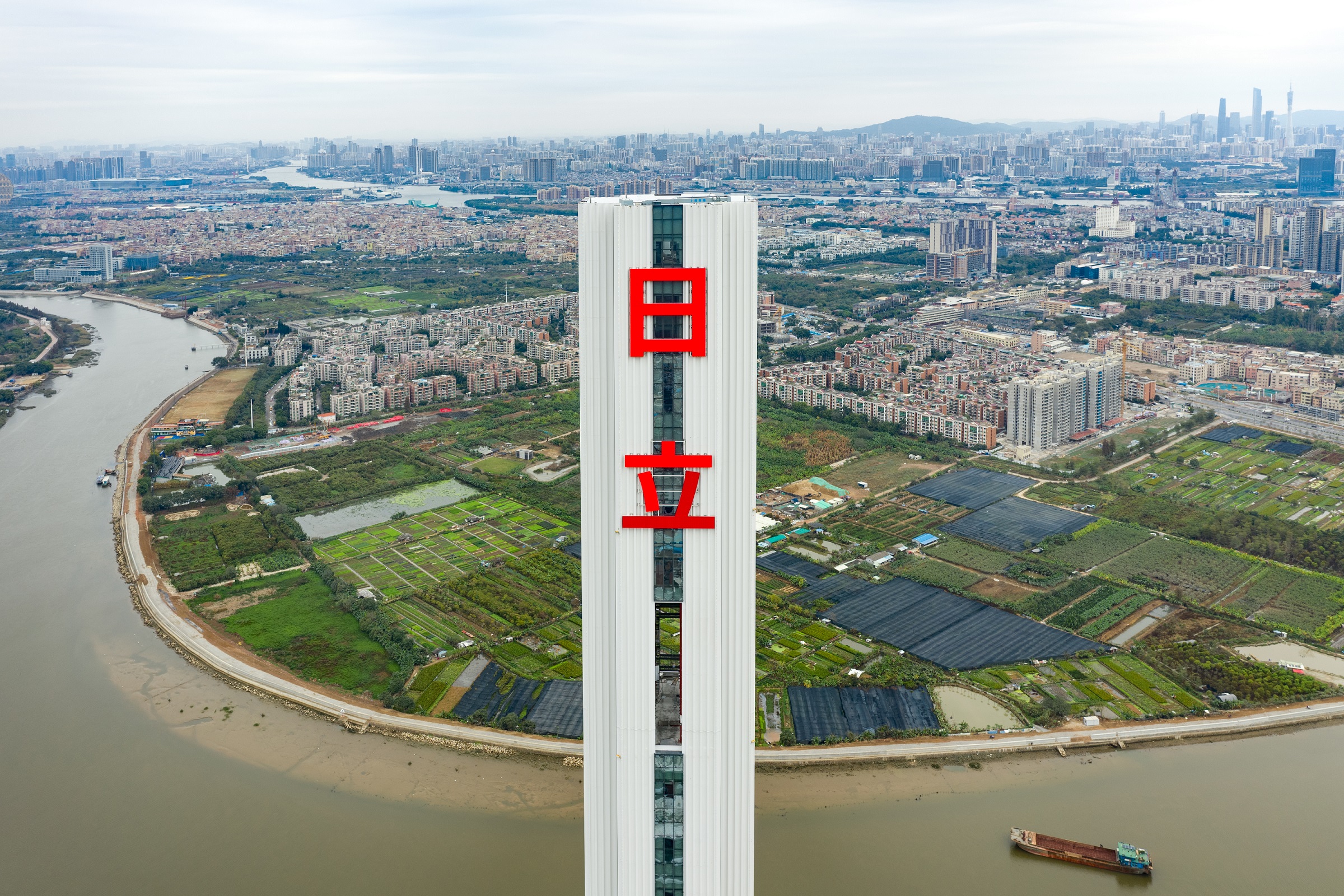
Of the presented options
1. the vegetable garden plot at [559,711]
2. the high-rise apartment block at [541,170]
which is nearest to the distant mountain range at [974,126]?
the high-rise apartment block at [541,170]

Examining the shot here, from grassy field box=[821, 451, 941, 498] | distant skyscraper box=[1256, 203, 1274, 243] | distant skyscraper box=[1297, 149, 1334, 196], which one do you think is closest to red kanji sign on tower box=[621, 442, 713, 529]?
grassy field box=[821, 451, 941, 498]

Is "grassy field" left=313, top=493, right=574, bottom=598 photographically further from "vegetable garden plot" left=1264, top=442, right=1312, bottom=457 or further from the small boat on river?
"vegetable garden plot" left=1264, top=442, right=1312, bottom=457

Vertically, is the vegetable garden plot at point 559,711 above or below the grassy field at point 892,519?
below

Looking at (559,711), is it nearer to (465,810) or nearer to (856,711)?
(465,810)

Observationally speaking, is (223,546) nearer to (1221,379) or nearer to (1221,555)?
(1221,555)

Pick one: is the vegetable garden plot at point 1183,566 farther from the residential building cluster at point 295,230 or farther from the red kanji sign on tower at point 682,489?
the residential building cluster at point 295,230

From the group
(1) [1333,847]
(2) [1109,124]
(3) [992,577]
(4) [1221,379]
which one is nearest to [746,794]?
(1) [1333,847]
